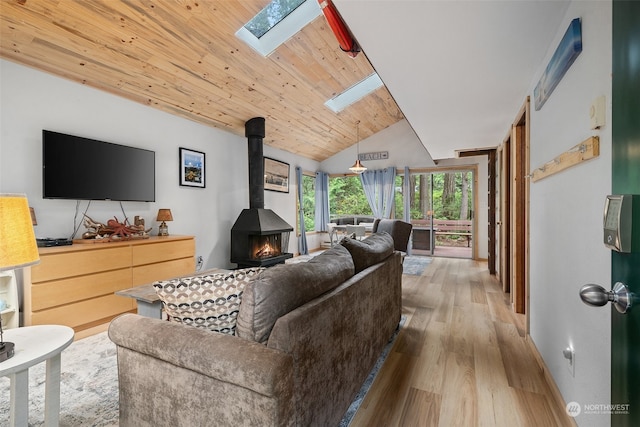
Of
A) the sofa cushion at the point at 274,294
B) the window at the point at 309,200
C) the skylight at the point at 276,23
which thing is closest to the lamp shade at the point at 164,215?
the skylight at the point at 276,23

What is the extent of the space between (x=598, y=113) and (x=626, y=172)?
1.74 feet

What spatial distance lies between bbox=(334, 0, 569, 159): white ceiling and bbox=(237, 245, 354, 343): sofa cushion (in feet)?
4.51

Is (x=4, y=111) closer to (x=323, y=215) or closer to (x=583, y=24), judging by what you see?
(x=583, y=24)

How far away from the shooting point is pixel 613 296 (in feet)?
2.25

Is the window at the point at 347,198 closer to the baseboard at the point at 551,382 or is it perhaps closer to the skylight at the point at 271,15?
the skylight at the point at 271,15

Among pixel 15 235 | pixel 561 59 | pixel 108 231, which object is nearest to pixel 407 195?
pixel 561 59

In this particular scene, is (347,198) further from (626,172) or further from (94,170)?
(626,172)

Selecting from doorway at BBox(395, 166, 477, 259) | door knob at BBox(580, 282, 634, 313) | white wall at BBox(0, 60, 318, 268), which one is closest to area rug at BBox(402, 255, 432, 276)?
doorway at BBox(395, 166, 477, 259)

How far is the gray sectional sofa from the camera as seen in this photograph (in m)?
0.98

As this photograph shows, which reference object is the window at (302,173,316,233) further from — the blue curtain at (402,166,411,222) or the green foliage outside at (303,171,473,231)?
the blue curtain at (402,166,411,222)

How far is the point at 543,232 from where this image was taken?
194 cm

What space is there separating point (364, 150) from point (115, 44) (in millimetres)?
5624

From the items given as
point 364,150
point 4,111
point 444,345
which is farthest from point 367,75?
point 4,111

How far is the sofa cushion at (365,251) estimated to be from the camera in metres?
1.93
